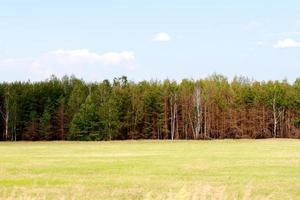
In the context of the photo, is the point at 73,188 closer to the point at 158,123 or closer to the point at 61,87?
the point at 158,123

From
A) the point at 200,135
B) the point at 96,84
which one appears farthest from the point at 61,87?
the point at 200,135

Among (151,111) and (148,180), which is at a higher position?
(151,111)

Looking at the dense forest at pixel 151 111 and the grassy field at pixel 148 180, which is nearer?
the grassy field at pixel 148 180

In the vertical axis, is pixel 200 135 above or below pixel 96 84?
below

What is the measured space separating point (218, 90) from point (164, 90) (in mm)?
9626

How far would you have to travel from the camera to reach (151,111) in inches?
3676

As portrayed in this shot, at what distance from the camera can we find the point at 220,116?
94.8 m

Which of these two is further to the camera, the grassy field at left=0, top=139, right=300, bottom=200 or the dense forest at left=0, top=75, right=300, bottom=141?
the dense forest at left=0, top=75, right=300, bottom=141

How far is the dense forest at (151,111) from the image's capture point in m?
90.3

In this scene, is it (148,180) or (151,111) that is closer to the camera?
(148,180)

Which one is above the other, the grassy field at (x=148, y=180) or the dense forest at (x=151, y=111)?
the dense forest at (x=151, y=111)

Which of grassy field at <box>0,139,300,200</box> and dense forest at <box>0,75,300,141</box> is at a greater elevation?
dense forest at <box>0,75,300,141</box>

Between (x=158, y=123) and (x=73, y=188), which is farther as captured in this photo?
(x=158, y=123)

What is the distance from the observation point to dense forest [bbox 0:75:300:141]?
90.3 m
